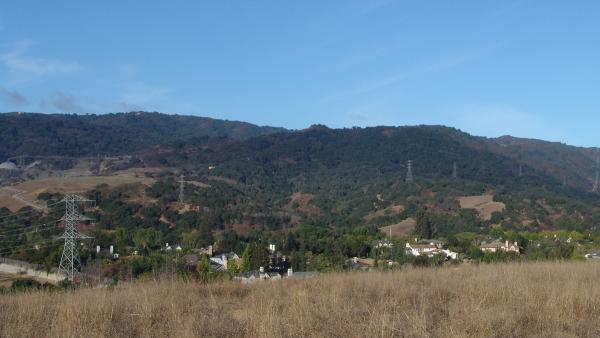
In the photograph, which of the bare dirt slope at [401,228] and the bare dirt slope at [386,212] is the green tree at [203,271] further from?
the bare dirt slope at [386,212]

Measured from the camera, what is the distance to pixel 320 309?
621cm

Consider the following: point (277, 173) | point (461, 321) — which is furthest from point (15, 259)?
point (277, 173)

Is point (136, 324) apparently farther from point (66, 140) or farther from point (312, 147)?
point (66, 140)

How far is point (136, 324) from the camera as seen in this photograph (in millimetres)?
5703

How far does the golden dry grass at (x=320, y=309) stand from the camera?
5.40m

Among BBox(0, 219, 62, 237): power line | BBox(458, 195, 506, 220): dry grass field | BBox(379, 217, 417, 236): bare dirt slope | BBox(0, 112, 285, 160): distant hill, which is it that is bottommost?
BBox(0, 219, 62, 237): power line

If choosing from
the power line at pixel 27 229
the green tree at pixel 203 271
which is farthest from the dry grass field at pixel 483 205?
the green tree at pixel 203 271

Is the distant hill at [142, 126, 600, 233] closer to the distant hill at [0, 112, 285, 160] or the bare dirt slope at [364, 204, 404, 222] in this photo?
the bare dirt slope at [364, 204, 404, 222]

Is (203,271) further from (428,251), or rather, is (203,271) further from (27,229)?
(27,229)

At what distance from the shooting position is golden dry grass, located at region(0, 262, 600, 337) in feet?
17.7

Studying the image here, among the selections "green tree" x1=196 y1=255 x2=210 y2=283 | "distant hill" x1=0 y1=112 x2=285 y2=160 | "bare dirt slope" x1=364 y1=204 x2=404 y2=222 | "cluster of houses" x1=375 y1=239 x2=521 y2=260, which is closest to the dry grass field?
"bare dirt slope" x1=364 y1=204 x2=404 y2=222

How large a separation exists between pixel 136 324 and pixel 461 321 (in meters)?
3.02

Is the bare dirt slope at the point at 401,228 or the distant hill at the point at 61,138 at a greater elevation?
the distant hill at the point at 61,138

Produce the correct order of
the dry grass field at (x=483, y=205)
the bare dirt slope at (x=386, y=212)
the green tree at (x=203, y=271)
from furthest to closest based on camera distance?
the bare dirt slope at (x=386, y=212)
the dry grass field at (x=483, y=205)
the green tree at (x=203, y=271)
